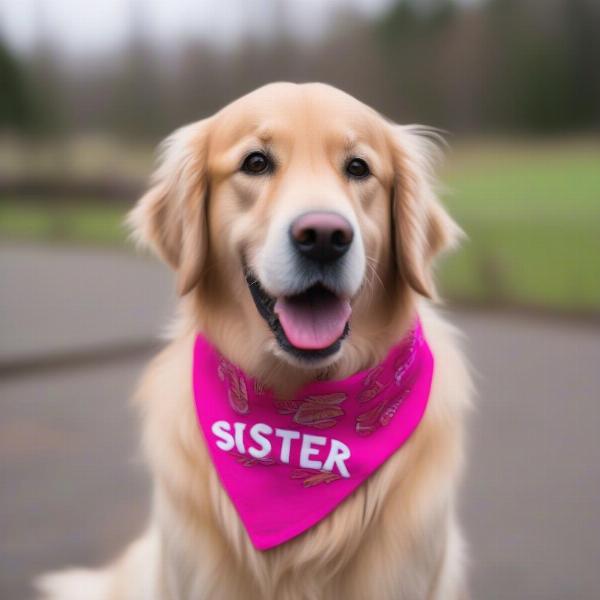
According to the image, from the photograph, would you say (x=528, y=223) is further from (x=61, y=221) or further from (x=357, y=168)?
(x=357, y=168)

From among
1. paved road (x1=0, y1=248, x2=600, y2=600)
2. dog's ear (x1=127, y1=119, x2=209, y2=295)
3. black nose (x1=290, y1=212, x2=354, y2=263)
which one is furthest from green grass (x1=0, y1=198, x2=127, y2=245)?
black nose (x1=290, y1=212, x2=354, y2=263)

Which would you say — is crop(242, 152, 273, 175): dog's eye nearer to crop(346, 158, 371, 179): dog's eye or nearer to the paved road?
crop(346, 158, 371, 179): dog's eye

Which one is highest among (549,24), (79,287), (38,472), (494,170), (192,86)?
(549,24)

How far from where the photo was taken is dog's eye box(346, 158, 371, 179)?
217 centimetres

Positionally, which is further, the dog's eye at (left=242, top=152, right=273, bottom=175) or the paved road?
the paved road

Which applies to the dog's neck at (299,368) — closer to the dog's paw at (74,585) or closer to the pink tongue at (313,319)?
the pink tongue at (313,319)

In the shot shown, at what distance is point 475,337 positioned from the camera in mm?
6250

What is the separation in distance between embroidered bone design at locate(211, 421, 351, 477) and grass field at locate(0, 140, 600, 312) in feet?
13.5

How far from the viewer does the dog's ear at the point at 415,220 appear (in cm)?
228

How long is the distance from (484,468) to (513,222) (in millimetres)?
3196

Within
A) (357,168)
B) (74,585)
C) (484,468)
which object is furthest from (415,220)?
(484,468)

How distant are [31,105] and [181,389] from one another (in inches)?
186

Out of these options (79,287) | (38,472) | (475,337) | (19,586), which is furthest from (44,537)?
(79,287)

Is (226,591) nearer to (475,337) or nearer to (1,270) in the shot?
(475,337)
